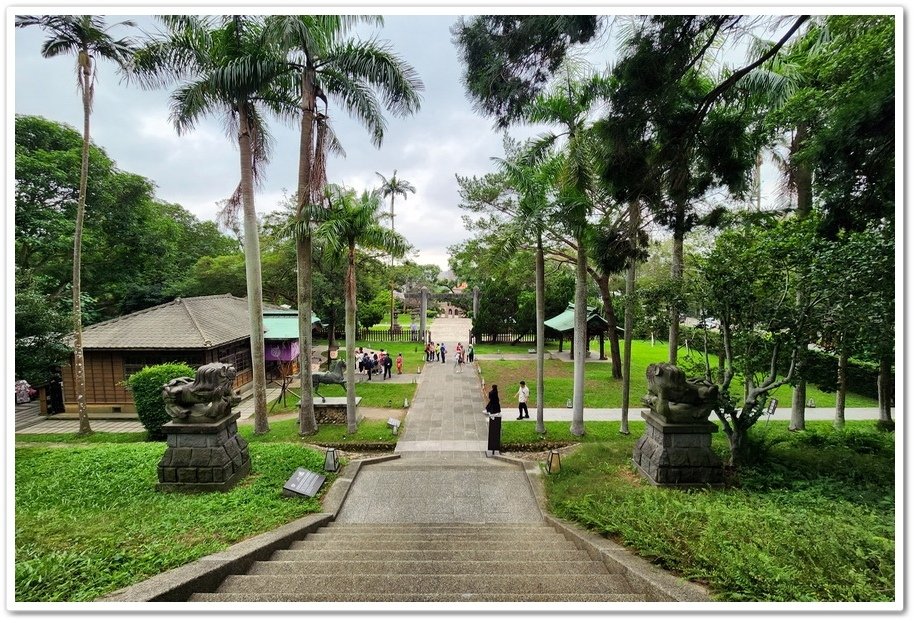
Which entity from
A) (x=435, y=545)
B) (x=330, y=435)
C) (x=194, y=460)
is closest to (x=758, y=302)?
(x=435, y=545)

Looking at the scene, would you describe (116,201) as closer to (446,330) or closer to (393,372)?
(393,372)

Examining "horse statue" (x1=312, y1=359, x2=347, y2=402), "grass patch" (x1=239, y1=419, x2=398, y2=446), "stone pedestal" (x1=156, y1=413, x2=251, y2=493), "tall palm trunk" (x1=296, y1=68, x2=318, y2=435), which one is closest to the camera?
"stone pedestal" (x1=156, y1=413, x2=251, y2=493)

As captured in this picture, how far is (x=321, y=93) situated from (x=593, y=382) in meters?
14.1

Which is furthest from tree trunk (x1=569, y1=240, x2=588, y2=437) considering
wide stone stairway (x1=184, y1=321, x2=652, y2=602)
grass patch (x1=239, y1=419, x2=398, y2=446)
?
grass patch (x1=239, y1=419, x2=398, y2=446)

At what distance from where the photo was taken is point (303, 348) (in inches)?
380

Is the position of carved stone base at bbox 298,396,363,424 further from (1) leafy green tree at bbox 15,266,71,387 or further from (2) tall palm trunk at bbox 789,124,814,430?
(2) tall palm trunk at bbox 789,124,814,430

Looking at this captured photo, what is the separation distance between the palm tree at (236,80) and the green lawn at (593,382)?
9.89 meters

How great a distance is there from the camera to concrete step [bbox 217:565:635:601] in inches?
129

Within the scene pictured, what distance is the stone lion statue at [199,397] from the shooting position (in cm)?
580

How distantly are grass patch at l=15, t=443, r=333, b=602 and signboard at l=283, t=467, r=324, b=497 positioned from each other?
4.3 inches

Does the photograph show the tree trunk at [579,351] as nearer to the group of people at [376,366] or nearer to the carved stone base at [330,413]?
the carved stone base at [330,413]

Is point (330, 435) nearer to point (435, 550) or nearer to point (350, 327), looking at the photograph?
point (350, 327)

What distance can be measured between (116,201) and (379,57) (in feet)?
58.5

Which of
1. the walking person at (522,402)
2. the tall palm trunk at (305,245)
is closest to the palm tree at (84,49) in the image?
the tall palm trunk at (305,245)
